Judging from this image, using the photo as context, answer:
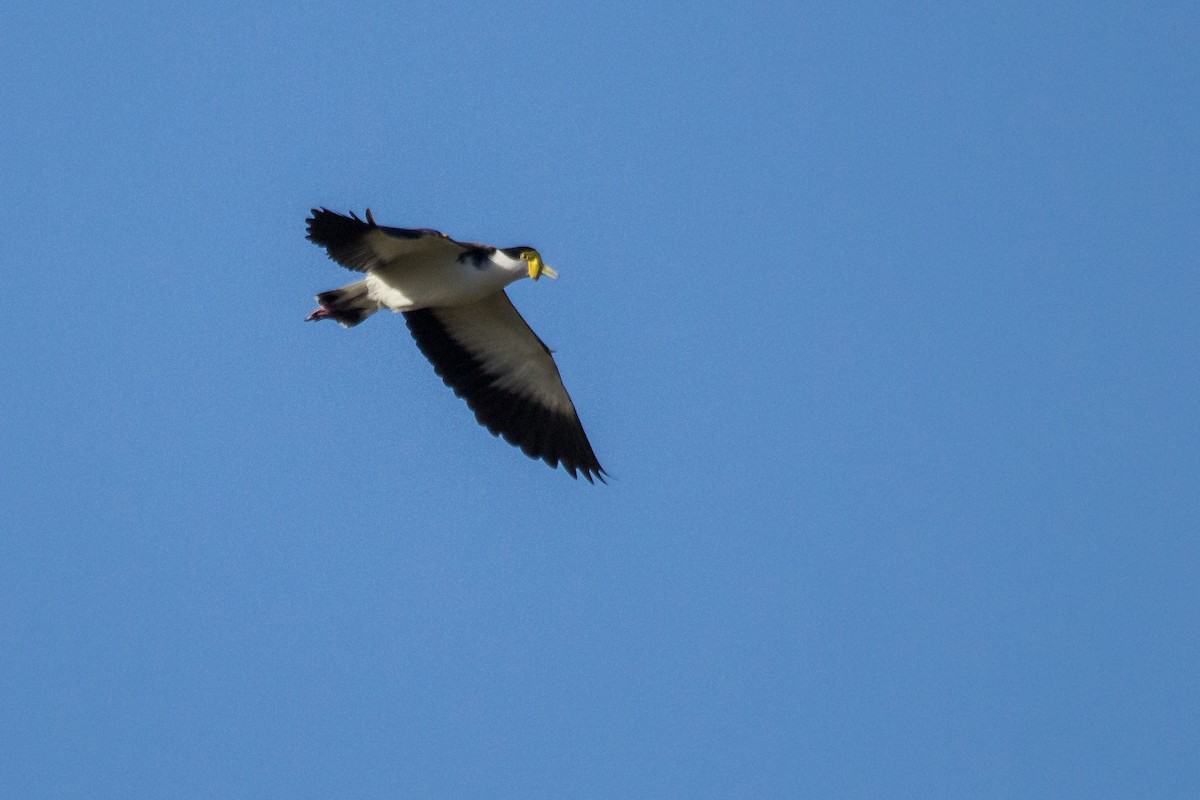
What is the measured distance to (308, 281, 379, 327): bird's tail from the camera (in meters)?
13.0

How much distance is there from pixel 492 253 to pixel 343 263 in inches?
47.7

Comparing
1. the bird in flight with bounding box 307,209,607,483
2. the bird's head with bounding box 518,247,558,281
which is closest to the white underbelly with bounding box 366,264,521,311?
the bird in flight with bounding box 307,209,607,483

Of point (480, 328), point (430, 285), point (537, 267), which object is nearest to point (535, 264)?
point (537, 267)

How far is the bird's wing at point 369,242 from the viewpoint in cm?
1184

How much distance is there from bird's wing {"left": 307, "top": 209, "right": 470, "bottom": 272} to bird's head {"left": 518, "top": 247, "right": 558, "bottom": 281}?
0.53 m

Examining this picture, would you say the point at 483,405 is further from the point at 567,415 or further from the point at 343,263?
the point at 343,263

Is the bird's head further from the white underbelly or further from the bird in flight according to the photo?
the white underbelly

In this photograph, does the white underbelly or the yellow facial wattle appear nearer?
the yellow facial wattle

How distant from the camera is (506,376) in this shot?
1397 cm

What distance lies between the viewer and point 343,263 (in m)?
12.4

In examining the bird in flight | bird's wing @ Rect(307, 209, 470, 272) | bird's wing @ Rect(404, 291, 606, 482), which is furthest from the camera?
bird's wing @ Rect(404, 291, 606, 482)

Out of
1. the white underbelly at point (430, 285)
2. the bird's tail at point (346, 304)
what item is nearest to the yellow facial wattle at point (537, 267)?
the white underbelly at point (430, 285)

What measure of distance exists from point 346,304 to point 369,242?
1004 mm

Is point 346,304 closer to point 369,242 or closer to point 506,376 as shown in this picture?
point 369,242
